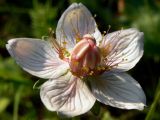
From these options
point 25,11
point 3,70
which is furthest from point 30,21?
point 3,70

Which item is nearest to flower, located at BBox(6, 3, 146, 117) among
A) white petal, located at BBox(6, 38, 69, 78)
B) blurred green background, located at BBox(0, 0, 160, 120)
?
white petal, located at BBox(6, 38, 69, 78)

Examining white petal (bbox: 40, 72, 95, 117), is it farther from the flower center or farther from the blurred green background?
the blurred green background

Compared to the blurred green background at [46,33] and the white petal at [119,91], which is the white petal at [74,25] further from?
the blurred green background at [46,33]

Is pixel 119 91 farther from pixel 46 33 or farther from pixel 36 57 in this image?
pixel 46 33

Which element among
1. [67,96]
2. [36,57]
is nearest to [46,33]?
[36,57]

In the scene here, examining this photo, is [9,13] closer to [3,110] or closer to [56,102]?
[3,110]

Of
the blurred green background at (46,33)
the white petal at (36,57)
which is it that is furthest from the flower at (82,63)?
the blurred green background at (46,33)
